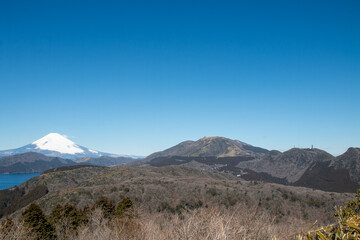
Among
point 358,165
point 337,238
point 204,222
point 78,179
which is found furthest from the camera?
point 358,165

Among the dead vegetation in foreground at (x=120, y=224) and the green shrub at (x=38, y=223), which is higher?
the dead vegetation in foreground at (x=120, y=224)

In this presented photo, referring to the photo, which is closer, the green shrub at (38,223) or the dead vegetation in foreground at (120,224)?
the dead vegetation in foreground at (120,224)

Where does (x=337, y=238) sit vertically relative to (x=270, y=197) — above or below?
above

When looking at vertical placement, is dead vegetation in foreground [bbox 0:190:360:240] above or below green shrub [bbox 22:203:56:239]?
above

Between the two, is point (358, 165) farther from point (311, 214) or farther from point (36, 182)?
point (36, 182)

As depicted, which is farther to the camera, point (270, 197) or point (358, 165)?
point (358, 165)

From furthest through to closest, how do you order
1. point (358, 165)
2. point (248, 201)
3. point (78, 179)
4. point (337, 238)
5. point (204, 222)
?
point (358, 165) → point (78, 179) → point (248, 201) → point (204, 222) → point (337, 238)

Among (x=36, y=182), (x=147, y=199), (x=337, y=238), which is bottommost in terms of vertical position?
(x=36, y=182)

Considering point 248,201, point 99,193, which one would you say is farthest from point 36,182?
point 248,201

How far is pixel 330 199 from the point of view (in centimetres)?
5228

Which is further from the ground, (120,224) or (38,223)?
(120,224)

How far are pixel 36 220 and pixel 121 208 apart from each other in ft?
36.1

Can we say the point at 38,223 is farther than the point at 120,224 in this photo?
Yes

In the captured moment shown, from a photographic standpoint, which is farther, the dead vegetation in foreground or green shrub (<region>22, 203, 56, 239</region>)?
green shrub (<region>22, 203, 56, 239</region>)
